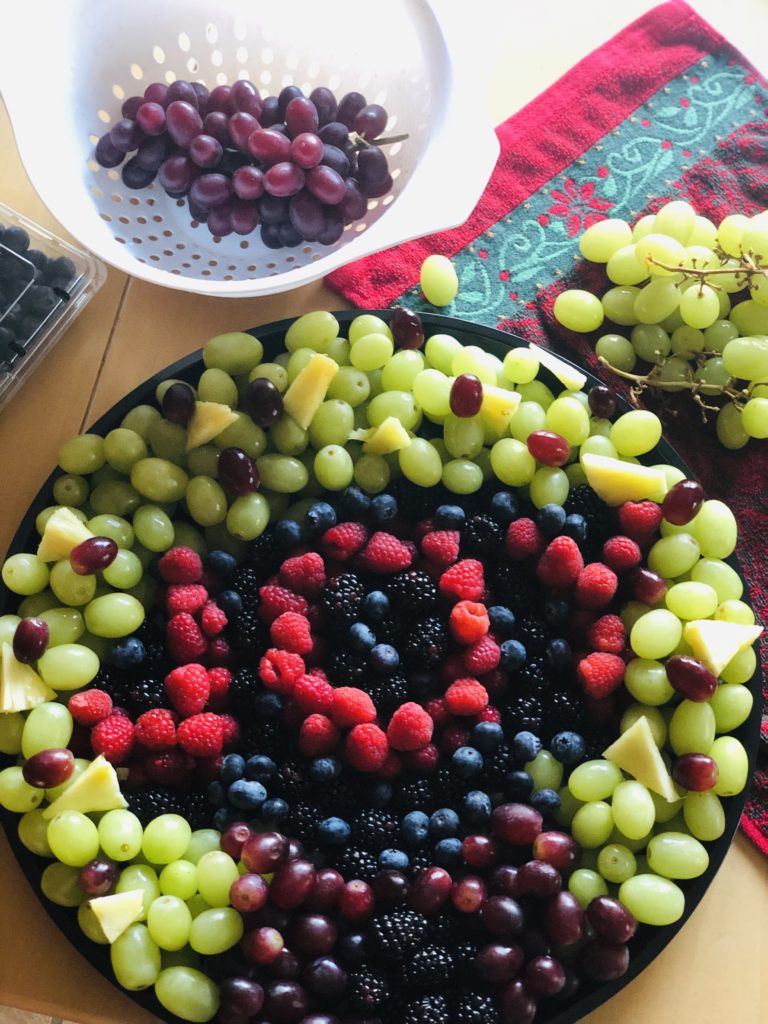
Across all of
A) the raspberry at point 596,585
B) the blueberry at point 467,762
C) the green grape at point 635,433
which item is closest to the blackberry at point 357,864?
the blueberry at point 467,762

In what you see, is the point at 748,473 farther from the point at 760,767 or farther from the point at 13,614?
the point at 13,614

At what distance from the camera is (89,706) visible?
86 cm

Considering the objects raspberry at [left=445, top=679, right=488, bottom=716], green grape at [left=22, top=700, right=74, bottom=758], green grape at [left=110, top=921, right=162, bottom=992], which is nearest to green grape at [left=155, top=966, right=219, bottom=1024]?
green grape at [left=110, top=921, right=162, bottom=992]

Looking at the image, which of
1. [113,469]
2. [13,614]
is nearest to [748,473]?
[113,469]

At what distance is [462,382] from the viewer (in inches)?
36.1

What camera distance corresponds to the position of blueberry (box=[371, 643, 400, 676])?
2.93ft

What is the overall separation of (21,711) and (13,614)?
10 centimetres

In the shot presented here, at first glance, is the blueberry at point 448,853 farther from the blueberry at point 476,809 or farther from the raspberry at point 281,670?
the raspberry at point 281,670

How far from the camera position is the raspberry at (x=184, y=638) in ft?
2.90

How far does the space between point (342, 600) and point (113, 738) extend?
246 mm

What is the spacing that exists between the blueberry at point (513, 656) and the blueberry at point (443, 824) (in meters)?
0.15

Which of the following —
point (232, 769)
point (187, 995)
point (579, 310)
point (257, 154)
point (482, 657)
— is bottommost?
point (187, 995)

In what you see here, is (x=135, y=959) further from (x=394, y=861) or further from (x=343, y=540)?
(x=343, y=540)

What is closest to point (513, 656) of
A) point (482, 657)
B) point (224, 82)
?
point (482, 657)
